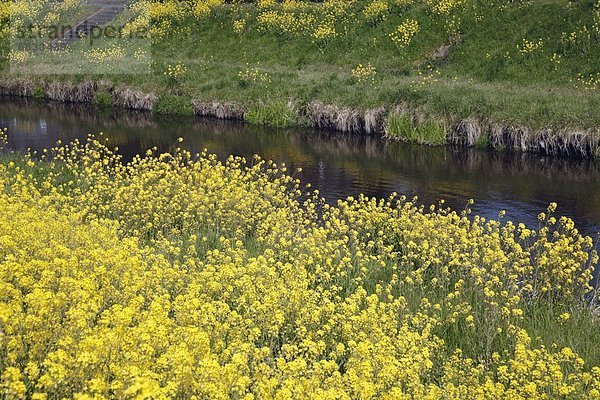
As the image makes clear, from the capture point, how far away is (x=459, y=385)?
7.47 metres

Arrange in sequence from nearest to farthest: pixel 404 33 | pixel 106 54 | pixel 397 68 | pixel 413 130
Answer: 1. pixel 413 130
2. pixel 397 68
3. pixel 404 33
4. pixel 106 54

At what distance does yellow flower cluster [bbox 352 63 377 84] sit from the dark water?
4855 mm

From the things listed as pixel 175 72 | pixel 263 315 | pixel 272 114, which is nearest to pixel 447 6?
pixel 272 114

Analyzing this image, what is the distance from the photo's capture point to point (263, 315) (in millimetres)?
8180

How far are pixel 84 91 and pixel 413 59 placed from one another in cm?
1871

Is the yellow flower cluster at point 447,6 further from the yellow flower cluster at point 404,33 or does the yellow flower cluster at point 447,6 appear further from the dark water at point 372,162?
the dark water at point 372,162

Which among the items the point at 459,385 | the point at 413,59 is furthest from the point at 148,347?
the point at 413,59

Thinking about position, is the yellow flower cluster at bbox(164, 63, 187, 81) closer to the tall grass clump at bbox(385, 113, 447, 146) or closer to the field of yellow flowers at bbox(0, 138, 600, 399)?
the tall grass clump at bbox(385, 113, 447, 146)

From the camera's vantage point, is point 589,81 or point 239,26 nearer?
point 589,81

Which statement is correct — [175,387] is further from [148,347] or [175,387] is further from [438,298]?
[438,298]

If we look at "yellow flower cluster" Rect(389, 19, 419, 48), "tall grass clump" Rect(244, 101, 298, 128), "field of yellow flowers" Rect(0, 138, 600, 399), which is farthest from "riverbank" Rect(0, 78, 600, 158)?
"field of yellow flowers" Rect(0, 138, 600, 399)

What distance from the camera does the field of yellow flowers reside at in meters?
6.17

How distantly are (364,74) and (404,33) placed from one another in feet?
18.1

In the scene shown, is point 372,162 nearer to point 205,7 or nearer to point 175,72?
point 175,72
